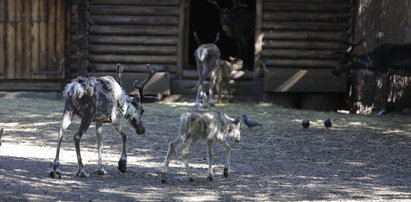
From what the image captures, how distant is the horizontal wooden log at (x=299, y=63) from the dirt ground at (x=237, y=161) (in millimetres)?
2374

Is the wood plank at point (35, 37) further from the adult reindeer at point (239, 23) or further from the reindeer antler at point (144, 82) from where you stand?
the reindeer antler at point (144, 82)

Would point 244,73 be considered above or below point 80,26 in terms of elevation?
below

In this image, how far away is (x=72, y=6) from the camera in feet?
58.0

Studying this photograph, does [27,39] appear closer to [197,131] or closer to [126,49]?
[126,49]

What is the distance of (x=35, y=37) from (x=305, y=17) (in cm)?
706

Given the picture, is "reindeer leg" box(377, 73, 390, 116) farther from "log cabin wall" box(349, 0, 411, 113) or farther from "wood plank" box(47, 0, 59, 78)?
"wood plank" box(47, 0, 59, 78)

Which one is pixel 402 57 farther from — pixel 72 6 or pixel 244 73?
pixel 72 6

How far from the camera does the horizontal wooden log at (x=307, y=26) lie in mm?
17875

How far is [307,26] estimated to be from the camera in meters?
17.9

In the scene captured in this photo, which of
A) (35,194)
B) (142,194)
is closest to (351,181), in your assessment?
(142,194)

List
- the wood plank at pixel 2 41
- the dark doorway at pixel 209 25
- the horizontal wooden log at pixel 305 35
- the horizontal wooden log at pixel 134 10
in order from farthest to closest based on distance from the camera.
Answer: the dark doorway at pixel 209 25, the horizontal wooden log at pixel 305 35, the horizontal wooden log at pixel 134 10, the wood plank at pixel 2 41

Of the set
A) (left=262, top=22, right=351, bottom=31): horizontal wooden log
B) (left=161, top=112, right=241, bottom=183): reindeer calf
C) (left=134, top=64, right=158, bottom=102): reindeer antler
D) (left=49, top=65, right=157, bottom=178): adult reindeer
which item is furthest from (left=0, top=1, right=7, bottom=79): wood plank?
(left=161, top=112, right=241, bottom=183): reindeer calf

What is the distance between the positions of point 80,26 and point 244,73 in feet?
14.6

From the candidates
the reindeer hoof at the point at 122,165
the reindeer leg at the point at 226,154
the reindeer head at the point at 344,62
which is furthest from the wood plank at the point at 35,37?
the reindeer leg at the point at 226,154
